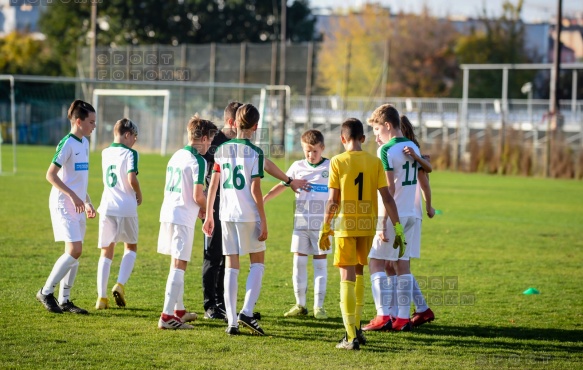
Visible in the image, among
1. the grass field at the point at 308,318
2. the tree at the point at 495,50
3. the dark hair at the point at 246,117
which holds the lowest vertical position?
the grass field at the point at 308,318

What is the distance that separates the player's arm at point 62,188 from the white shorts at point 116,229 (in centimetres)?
42

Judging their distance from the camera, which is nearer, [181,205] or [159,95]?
[181,205]

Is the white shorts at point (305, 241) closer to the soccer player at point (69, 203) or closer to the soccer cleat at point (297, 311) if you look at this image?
the soccer cleat at point (297, 311)

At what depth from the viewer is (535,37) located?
76.7 meters

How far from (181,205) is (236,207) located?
648 millimetres

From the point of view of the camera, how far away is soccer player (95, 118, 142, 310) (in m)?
8.16

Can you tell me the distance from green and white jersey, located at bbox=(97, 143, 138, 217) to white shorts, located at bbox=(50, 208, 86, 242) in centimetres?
33

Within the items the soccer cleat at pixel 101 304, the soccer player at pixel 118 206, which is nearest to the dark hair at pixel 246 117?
the soccer player at pixel 118 206

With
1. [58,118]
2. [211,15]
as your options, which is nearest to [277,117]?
[58,118]

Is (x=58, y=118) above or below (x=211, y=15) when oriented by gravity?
below

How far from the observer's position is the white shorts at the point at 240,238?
7227 millimetres

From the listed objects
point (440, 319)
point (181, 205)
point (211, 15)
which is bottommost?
point (440, 319)

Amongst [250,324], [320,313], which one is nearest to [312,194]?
[320,313]

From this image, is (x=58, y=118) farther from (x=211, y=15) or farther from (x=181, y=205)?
(x=181, y=205)
